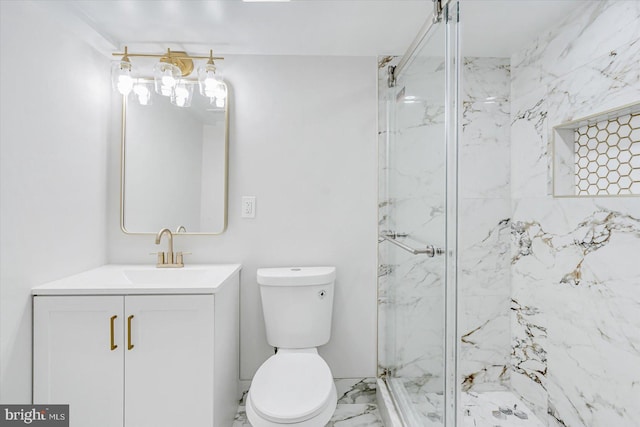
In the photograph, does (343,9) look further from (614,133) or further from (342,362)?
(342,362)

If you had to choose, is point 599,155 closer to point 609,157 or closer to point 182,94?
point 609,157

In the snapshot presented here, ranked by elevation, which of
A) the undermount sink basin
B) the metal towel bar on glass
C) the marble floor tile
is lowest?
the marble floor tile

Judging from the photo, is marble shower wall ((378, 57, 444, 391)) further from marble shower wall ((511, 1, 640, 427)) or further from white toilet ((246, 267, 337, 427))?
marble shower wall ((511, 1, 640, 427))

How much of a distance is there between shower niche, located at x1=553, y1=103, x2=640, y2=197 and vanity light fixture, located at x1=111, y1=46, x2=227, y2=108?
179 cm

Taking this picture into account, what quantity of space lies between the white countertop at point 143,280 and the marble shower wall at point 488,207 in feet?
4.58

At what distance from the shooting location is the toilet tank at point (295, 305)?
1.85 metres

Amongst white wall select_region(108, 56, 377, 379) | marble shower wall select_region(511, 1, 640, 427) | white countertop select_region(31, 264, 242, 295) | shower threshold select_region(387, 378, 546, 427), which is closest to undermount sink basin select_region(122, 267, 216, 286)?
white countertop select_region(31, 264, 242, 295)

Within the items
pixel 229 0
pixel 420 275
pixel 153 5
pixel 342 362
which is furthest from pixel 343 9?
pixel 342 362

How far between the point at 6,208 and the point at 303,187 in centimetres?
132

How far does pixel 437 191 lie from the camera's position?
1.29 metres

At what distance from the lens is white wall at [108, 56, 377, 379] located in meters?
2.05

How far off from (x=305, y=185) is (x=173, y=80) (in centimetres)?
91

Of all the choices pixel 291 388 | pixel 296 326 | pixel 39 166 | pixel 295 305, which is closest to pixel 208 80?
pixel 39 166

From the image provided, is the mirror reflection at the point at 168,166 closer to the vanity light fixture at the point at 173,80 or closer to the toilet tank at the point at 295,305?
the vanity light fixture at the point at 173,80
